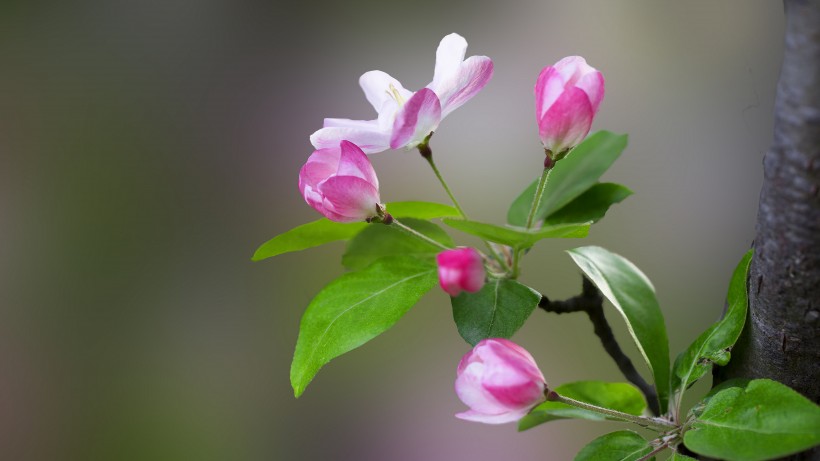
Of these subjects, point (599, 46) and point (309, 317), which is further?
point (599, 46)

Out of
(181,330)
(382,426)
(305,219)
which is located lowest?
(382,426)

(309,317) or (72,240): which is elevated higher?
(72,240)

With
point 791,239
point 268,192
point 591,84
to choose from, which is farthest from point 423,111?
point 268,192

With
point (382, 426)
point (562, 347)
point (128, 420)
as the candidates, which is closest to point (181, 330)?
point (128, 420)

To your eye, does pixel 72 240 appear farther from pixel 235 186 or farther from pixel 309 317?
pixel 309 317

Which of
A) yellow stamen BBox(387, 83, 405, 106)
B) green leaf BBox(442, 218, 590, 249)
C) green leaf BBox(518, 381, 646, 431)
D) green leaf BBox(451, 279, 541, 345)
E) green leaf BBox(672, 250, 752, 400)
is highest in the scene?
yellow stamen BBox(387, 83, 405, 106)

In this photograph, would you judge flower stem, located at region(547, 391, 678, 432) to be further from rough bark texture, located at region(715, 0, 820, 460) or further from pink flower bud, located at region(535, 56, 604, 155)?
pink flower bud, located at region(535, 56, 604, 155)

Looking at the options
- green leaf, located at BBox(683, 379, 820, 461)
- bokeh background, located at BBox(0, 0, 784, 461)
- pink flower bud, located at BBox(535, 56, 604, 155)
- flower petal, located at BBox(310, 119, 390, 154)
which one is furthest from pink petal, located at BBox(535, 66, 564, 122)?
bokeh background, located at BBox(0, 0, 784, 461)
